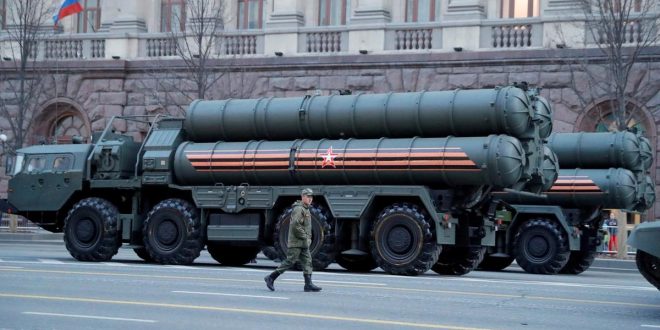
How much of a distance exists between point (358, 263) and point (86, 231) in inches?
218

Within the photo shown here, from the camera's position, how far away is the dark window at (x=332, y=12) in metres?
41.0

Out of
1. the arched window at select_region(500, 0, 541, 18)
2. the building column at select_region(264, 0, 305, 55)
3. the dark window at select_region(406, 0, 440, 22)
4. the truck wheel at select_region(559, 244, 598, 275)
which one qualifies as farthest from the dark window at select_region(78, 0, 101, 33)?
the truck wheel at select_region(559, 244, 598, 275)

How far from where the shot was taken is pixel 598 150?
2936cm

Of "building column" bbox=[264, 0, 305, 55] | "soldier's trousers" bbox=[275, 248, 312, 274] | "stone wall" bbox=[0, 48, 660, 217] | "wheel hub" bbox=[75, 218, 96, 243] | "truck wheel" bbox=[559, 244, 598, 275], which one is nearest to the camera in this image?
"soldier's trousers" bbox=[275, 248, 312, 274]

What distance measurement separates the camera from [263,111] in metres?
26.9

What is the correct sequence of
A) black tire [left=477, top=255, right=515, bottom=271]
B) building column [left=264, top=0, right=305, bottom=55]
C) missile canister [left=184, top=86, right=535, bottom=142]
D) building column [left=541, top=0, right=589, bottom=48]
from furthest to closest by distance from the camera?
building column [left=264, top=0, right=305, bottom=55] < building column [left=541, top=0, right=589, bottom=48] < black tire [left=477, top=255, right=515, bottom=271] < missile canister [left=184, top=86, right=535, bottom=142]

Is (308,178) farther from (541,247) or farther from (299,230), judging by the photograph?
(299,230)

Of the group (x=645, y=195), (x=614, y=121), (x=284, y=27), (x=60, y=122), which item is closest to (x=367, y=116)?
(x=645, y=195)

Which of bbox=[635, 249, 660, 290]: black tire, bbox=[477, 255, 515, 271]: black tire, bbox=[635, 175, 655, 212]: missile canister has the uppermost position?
bbox=[635, 175, 655, 212]: missile canister

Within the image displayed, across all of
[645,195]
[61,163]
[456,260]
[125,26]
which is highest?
[125,26]

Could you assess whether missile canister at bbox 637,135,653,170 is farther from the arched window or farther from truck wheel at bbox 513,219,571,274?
the arched window

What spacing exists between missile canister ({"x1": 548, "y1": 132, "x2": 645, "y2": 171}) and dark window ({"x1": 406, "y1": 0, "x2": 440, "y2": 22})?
10.4 metres

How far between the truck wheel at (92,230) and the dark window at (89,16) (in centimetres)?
1819

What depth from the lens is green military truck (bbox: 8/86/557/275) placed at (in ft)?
80.3
